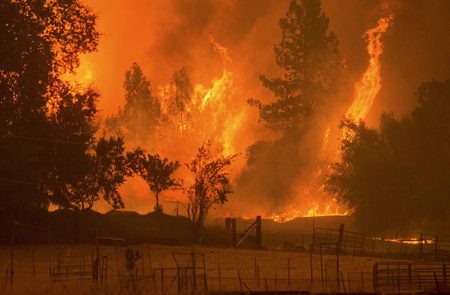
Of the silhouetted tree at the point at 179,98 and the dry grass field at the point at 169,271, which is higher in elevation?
the silhouetted tree at the point at 179,98

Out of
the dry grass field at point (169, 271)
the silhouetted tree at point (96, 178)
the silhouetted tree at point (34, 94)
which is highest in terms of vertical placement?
the silhouetted tree at point (34, 94)

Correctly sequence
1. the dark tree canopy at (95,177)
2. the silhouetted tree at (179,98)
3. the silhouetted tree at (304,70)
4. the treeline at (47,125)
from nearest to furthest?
the treeline at (47,125) < the dark tree canopy at (95,177) < the silhouetted tree at (304,70) < the silhouetted tree at (179,98)

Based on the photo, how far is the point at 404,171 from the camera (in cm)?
6631

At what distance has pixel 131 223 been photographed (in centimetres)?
5347

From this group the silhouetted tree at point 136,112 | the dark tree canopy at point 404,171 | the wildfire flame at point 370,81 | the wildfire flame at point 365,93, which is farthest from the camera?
the silhouetted tree at point 136,112

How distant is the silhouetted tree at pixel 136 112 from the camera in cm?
10562

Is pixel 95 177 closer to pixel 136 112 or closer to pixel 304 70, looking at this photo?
pixel 304 70

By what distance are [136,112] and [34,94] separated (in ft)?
190

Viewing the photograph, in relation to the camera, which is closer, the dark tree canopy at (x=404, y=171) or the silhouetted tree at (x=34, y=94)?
the silhouetted tree at (x=34, y=94)

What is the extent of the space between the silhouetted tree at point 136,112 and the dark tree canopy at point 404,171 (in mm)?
42455

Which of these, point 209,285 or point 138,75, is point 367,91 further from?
point 209,285

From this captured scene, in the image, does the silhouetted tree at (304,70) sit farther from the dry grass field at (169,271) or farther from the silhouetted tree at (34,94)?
the dry grass field at (169,271)

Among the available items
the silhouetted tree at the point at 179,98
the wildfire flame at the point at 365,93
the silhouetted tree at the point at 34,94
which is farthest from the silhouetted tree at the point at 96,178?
the silhouetted tree at the point at 179,98

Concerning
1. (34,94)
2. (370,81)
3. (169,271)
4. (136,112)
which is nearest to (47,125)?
(34,94)
